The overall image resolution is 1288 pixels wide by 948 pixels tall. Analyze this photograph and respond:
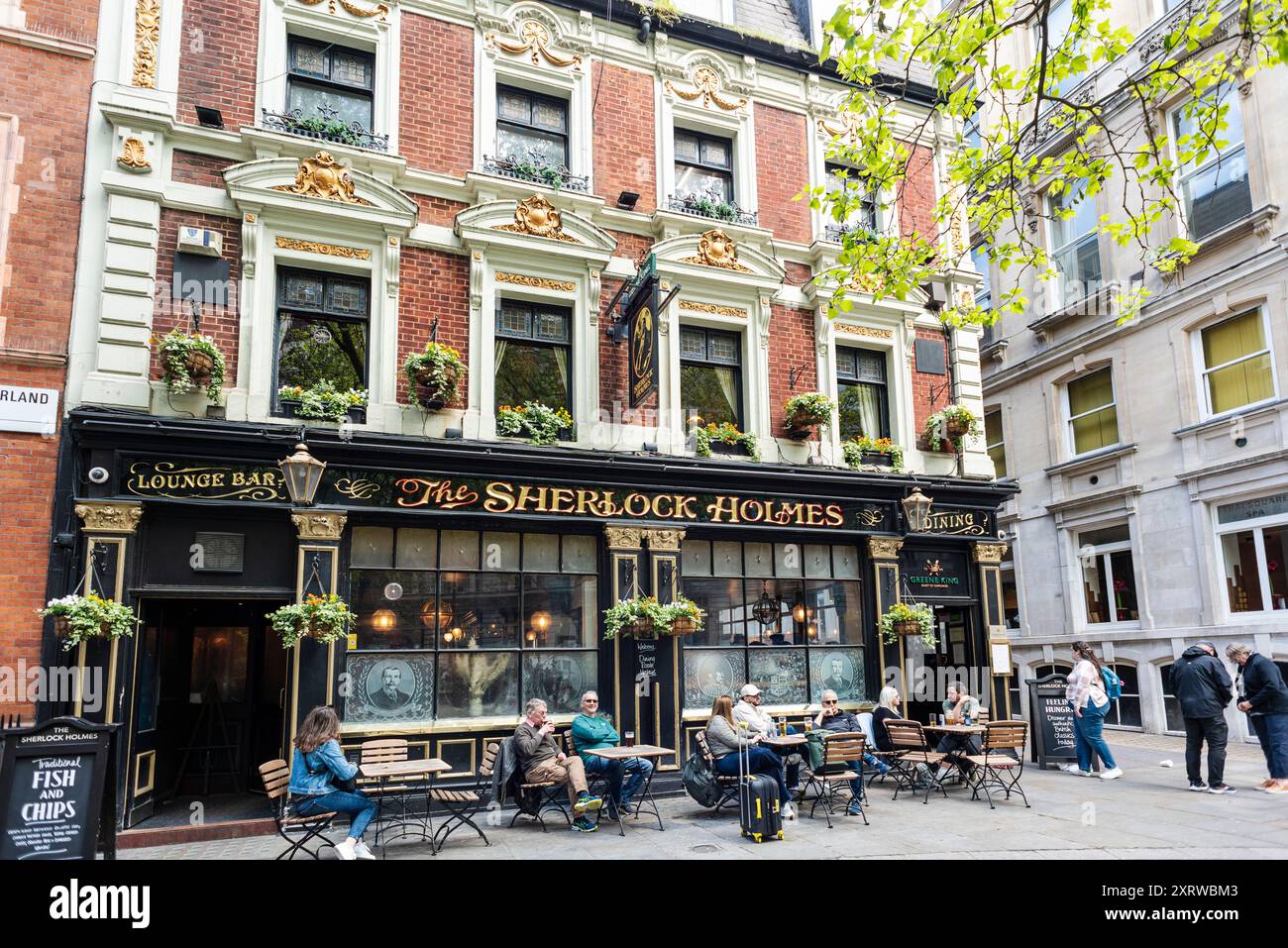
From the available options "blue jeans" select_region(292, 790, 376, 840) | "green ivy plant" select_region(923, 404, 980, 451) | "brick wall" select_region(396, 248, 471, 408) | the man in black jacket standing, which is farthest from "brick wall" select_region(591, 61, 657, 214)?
the man in black jacket standing

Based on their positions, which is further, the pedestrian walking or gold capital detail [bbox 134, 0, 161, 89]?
gold capital detail [bbox 134, 0, 161, 89]

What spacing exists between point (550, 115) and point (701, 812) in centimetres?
1067

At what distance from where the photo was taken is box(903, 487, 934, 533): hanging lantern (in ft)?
46.5

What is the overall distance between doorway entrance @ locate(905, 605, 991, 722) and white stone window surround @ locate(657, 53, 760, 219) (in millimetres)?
8007

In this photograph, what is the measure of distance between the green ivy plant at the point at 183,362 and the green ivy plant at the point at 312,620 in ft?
9.25

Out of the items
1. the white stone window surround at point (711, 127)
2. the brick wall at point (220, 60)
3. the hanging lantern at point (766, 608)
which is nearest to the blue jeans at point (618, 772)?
the hanging lantern at point (766, 608)

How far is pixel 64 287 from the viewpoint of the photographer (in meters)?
10.8

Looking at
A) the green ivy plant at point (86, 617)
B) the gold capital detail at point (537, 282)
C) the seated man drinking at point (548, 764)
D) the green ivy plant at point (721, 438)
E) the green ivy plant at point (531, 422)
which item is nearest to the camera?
the green ivy plant at point (86, 617)

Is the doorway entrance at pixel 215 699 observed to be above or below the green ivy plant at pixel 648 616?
below

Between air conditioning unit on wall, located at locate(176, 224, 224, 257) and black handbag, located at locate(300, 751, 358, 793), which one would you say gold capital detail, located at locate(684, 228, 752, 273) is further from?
black handbag, located at locate(300, 751, 358, 793)

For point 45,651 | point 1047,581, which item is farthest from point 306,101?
point 1047,581

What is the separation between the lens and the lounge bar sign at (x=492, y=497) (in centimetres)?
1064

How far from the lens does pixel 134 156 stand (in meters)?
11.1

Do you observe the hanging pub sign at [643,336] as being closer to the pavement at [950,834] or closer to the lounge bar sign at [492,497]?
the lounge bar sign at [492,497]
